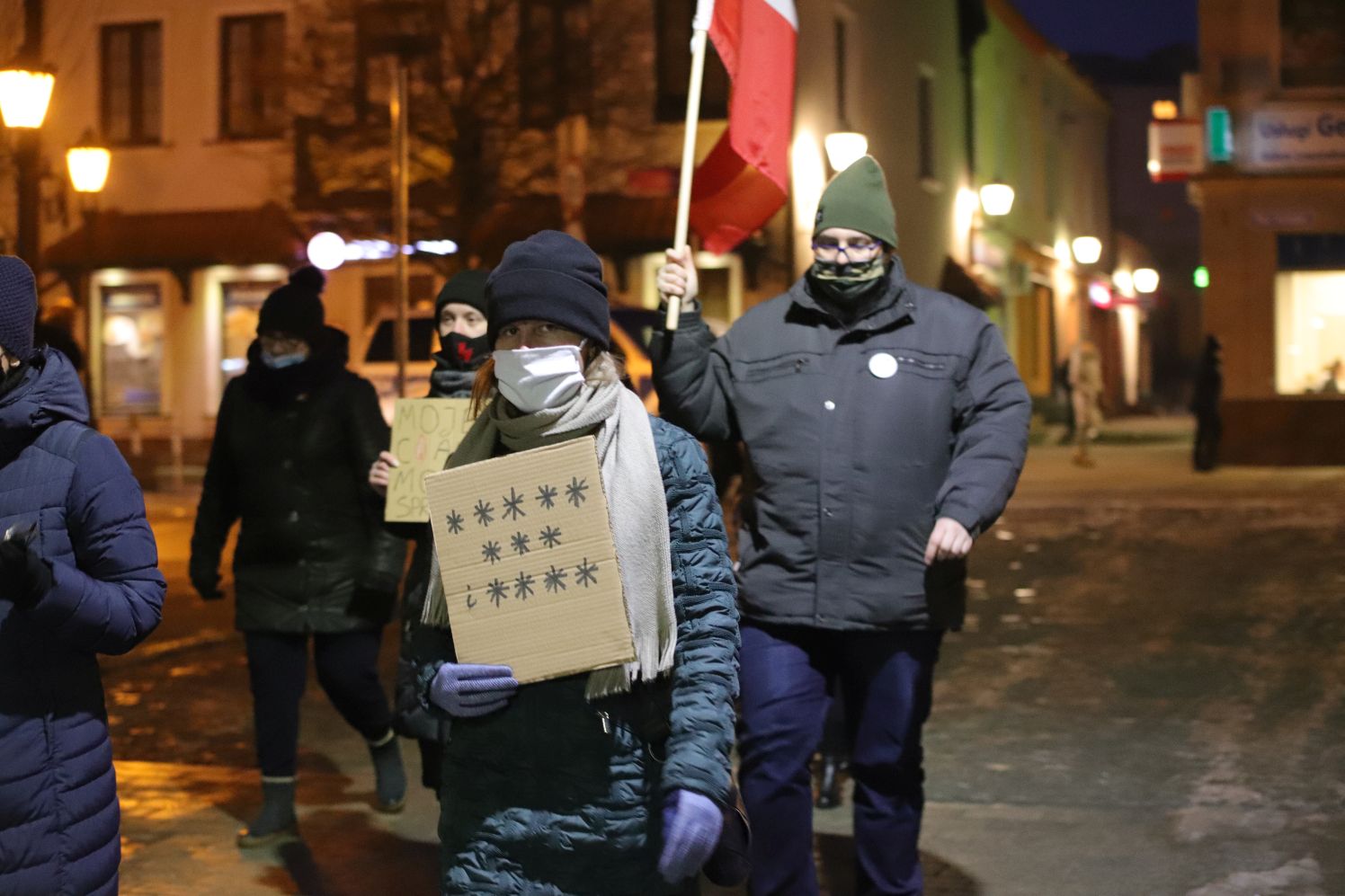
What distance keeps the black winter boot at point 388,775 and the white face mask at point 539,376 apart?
12.4ft

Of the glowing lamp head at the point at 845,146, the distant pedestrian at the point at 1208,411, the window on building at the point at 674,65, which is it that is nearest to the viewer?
the glowing lamp head at the point at 845,146

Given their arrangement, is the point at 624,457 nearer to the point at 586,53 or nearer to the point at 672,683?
the point at 672,683

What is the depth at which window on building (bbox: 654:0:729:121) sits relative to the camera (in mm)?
26500

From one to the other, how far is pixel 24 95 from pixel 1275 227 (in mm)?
18665

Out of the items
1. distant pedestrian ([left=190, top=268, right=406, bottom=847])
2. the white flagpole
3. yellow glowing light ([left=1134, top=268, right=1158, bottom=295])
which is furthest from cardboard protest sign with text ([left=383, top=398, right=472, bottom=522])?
yellow glowing light ([left=1134, top=268, right=1158, bottom=295])

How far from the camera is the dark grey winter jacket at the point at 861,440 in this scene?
496 centimetres

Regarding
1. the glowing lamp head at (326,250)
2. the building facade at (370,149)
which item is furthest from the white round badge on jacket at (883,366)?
the glowing lamp head at (326,250)

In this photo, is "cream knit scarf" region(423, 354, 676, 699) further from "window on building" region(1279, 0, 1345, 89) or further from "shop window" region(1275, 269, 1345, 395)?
"window on building" region(1279, 0, 1345, 89)

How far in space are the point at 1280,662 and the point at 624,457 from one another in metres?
7.46

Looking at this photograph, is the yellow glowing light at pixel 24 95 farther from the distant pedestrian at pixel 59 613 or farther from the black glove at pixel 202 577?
the distant pedestrian at pixel 59 613

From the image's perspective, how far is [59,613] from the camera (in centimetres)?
341

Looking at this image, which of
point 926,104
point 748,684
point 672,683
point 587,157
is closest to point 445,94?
point 587,157

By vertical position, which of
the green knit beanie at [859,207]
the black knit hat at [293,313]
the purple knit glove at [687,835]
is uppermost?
the green knit beanie at [859,207]

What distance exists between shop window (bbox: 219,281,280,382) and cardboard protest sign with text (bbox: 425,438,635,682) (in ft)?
87.2
